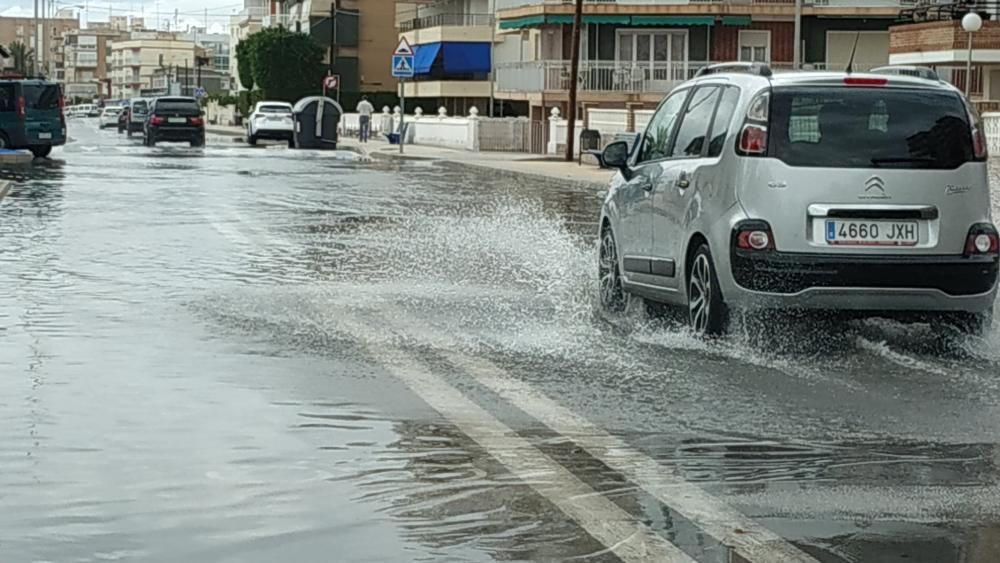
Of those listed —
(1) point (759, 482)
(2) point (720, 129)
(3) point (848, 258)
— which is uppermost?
(2) point (720, 129)

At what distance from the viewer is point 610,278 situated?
12758 millimetres

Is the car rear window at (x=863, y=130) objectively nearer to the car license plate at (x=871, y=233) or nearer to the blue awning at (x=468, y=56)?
the car license plate at (x=871, y=233)

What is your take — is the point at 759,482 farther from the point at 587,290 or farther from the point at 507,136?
the point at 507,136

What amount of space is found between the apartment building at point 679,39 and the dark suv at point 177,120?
1374cm

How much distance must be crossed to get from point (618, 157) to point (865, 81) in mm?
2454

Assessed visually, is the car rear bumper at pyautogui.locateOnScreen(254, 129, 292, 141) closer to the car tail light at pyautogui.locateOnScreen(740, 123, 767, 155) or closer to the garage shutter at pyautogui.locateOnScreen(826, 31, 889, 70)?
the garage shutter at pyautogui.locateOnScreen(826, 31, 889, 70)

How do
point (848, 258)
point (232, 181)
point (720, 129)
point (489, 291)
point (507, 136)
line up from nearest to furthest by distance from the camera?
point (848, 258)
point (720, 129)
point (489, 291)
point (232, 181)
point (507, 136)

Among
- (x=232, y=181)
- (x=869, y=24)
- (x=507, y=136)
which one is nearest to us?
(x=232, y=181)

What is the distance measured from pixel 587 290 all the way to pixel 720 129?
3495mm

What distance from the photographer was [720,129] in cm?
1086

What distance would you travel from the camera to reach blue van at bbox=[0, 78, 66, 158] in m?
40.7

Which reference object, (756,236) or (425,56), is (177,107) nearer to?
(425,56)

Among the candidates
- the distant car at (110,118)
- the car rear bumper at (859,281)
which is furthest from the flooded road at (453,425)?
the distant car at (110,118)

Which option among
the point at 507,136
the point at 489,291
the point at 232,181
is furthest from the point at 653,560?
the point at 507,136
